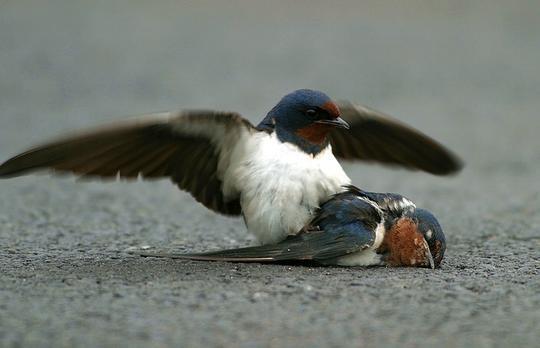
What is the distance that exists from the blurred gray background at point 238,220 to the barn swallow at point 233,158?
34 cm

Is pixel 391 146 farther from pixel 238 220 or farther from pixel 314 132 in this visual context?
pixel 238 220

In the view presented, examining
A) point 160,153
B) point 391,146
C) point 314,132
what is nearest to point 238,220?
point 391,146

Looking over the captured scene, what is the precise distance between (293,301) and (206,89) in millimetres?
8564

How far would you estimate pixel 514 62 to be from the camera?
45.5ft

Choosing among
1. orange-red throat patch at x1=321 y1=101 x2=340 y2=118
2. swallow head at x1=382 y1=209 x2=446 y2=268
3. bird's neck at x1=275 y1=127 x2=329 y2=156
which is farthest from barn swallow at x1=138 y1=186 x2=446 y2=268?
orange-red throat patch at x1=321 y1=101 x2=340 y2=118

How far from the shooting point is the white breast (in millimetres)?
4898

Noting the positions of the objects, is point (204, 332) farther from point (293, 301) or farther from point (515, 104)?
point (515, 104)

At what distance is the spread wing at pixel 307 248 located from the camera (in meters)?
4.86

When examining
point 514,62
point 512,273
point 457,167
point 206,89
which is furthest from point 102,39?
point 512,273

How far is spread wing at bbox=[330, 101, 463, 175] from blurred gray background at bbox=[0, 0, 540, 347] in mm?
535

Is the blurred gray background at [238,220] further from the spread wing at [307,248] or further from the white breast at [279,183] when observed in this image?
the white breast at [279,183]

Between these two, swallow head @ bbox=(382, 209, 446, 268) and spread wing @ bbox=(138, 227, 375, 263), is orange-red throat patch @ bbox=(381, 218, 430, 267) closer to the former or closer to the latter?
swallow head @ bbox=(382, 209, 446, 268)

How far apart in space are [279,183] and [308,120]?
1.20 feet

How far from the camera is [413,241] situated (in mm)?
5035
